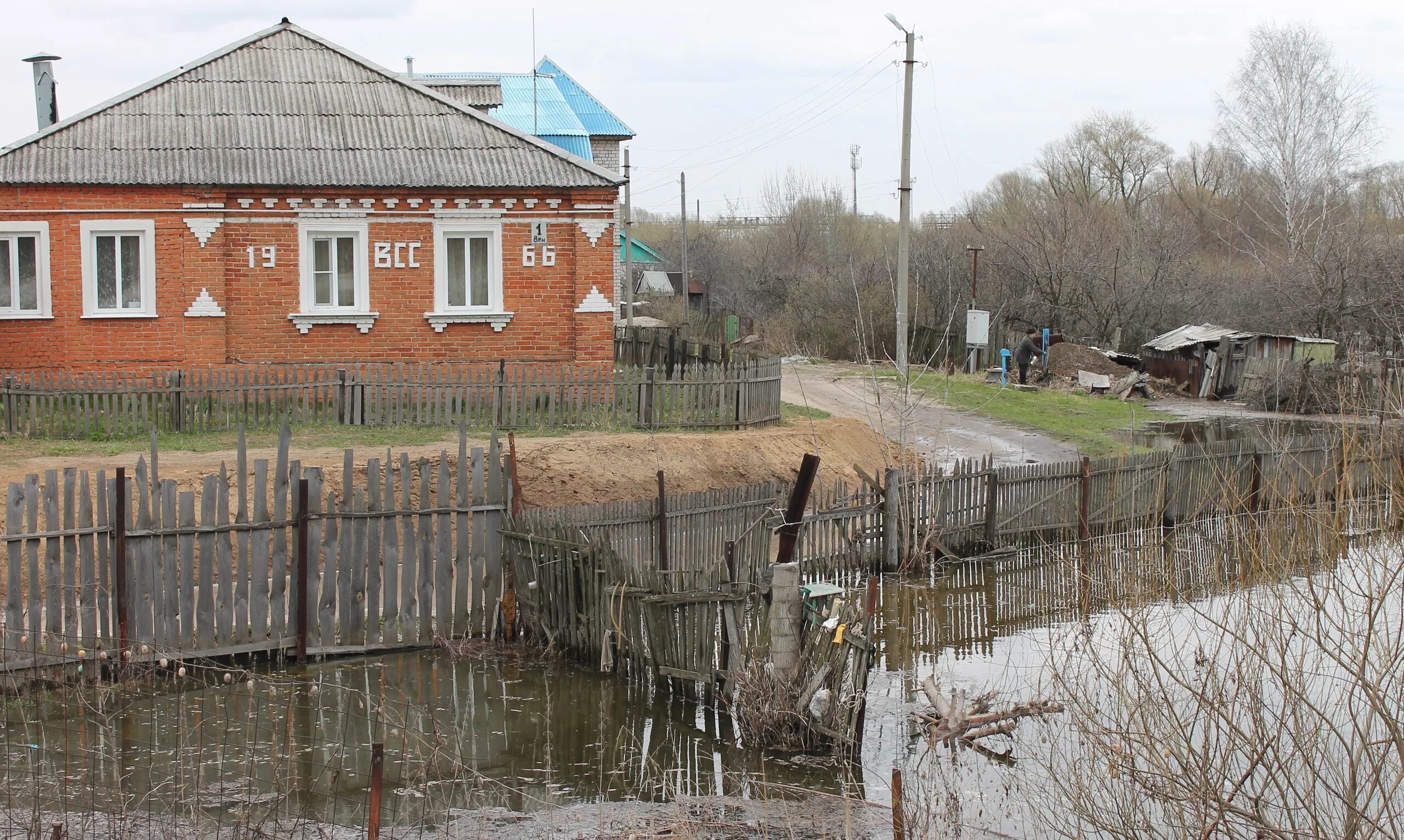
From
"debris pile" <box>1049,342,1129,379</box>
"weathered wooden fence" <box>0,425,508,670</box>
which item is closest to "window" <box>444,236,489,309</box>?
"weathered wooden fence" <box>0,425,508,670</box>

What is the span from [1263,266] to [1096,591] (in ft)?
107

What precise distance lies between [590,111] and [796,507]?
34.4 metres

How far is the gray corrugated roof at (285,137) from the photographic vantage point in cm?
1827

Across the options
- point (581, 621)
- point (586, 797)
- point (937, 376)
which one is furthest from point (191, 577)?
point (937, 376)

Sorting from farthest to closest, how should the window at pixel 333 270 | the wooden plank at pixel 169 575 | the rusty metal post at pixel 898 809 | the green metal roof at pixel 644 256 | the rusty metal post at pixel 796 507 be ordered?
the green metal roof at pixel 644 256 < the window at pixel 333 270 < the rusty metal post at pixel 796 507 < the wooden plank at pixel 169 575 < the rusty metal post at pixel 898 809

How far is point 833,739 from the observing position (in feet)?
27.1

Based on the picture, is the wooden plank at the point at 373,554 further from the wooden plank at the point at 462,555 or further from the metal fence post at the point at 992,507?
the metal fence post at the point at 992,507

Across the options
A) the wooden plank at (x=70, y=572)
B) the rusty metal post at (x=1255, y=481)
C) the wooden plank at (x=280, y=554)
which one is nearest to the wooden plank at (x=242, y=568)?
the wooden plank at (x=280, y=554)

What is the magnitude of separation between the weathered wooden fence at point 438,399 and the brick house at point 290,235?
129 cm

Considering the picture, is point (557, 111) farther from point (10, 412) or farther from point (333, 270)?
point (10, 412)

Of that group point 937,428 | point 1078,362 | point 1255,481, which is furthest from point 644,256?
point 1255,481

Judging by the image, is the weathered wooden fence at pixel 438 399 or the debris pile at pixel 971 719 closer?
the debris pile at pixel 971 719

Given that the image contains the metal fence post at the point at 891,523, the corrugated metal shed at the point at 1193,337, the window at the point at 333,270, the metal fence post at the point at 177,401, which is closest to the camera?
the metal fence post at the point at 891,523

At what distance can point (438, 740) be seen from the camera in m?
7.40
